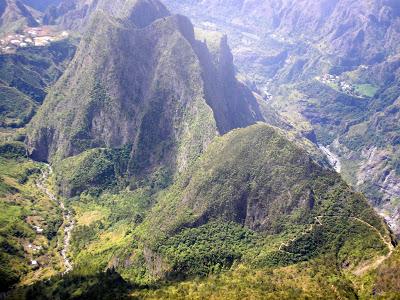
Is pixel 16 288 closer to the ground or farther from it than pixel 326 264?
closer to the ground

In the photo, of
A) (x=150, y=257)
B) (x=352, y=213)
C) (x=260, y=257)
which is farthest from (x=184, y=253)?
(x=352, y=213)

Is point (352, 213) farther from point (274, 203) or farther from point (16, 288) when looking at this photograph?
point (16, 288)

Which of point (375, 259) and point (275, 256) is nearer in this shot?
point (375, 259)

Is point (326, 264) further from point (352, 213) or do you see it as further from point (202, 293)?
point (202, 293)

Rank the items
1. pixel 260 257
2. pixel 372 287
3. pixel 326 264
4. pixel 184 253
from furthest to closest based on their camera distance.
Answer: pixel 184 253
pixel 260 257
pixel 326 264
pixel 372 287

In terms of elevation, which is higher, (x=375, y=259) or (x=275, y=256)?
(x=375, y=259)

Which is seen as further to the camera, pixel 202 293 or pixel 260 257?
pixel 260 257

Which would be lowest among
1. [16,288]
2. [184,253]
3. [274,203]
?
[16,288]

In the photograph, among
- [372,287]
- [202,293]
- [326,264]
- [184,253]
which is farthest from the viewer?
[184,253]

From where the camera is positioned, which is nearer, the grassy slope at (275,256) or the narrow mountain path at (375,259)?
the narrow mountain path at (375,259)

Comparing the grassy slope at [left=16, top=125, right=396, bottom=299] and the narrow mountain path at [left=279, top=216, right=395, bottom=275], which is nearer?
the narrow mountain path at [left=279, top=216, right=395, bottom=275]
